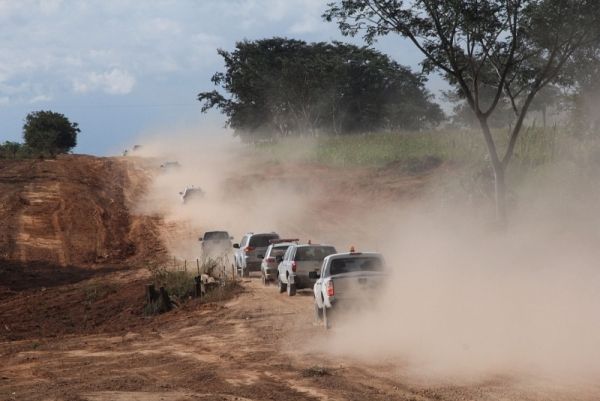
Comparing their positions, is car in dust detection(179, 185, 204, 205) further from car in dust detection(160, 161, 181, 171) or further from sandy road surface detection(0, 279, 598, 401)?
sandy road surface detection(0, 279, 598, 401)

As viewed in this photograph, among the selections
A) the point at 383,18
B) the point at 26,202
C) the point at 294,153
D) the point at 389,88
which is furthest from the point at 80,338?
the point at 389,88

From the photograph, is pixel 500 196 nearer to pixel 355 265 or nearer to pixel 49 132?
pixel 355 265

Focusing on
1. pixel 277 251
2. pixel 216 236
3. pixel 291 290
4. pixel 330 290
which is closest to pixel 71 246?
pixel 216 236

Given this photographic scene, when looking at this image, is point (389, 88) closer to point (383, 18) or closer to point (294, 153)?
point (294, 153)

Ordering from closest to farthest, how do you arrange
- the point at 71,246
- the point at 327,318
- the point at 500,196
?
1. the point at 327,318
2. the point at 500,196
3. the point at 71,246

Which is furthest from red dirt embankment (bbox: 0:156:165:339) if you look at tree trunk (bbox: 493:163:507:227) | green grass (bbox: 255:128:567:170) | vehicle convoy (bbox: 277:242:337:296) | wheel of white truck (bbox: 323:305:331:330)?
green grass (bbox: 255:128:567:170)

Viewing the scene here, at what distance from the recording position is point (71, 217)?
49969 mm

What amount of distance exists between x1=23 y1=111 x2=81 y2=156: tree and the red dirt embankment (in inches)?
1151

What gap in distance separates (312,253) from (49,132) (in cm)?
8345

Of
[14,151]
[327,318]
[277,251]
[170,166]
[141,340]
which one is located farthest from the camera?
[14,151]

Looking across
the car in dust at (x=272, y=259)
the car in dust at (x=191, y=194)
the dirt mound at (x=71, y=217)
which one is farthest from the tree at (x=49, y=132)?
→ the car in dust at (x=272, y=259)

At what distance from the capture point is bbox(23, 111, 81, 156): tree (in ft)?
334

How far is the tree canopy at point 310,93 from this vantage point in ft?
263

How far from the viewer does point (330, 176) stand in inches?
2443
